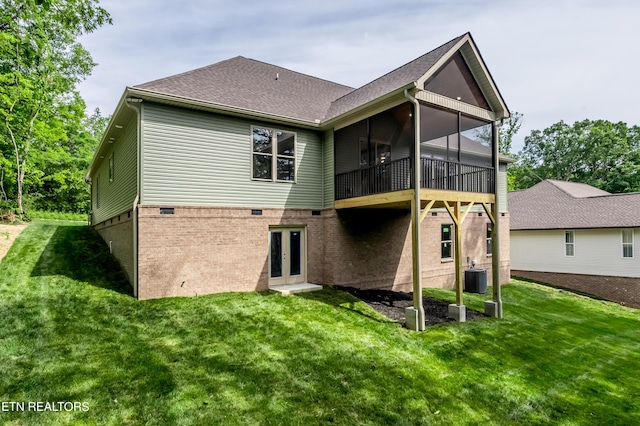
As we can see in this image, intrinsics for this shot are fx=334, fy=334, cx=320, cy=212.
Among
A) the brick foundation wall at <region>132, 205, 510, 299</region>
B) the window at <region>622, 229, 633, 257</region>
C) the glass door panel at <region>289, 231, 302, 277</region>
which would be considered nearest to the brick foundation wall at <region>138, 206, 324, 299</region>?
the brick foundation wall at <region>132, 205, 510, 299</region>

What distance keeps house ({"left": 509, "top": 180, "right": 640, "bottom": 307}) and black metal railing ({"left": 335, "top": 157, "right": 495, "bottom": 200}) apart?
1244 cm

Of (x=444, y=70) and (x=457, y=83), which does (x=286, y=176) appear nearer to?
(x=444, y=70)

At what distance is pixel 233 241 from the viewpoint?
9.43 metres

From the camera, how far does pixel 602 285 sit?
57.3 ft

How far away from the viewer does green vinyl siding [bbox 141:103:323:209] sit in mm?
8484

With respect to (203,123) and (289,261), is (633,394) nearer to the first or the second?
(289,261)

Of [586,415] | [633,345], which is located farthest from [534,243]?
[586,415]

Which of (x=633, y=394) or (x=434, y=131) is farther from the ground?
(x=434, y=131)

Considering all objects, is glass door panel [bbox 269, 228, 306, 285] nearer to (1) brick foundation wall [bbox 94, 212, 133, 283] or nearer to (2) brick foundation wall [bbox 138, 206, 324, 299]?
(2) brick foundation wall [bbox 138, 206, 324, 299]

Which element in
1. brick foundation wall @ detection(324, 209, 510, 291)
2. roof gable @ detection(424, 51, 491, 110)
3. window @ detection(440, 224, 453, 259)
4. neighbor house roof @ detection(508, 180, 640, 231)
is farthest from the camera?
neighbor house roof @ detection(508, 180, 640, 231)

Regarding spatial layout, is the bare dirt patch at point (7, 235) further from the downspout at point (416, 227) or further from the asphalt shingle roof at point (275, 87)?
the downspout at point (416, 227)

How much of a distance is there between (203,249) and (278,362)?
4.36 meters

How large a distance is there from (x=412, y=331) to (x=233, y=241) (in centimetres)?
525

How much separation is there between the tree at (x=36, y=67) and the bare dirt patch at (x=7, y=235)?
13.2 ft
